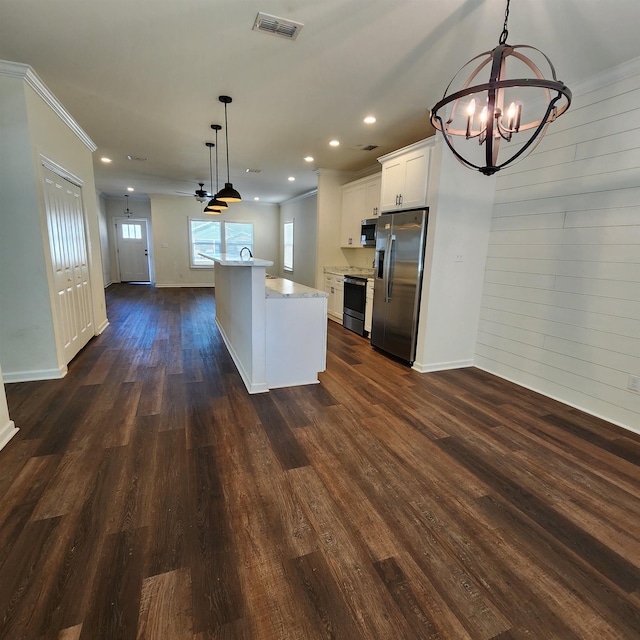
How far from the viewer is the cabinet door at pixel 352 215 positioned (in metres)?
5.92

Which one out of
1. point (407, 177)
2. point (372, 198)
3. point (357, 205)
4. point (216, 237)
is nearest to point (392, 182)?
point (407, 177)

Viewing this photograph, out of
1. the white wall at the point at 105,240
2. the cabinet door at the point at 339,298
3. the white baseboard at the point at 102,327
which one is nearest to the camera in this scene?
the white baseboard at the point at 102,327

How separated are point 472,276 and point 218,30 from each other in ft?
10.6

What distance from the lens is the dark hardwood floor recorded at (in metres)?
1.29

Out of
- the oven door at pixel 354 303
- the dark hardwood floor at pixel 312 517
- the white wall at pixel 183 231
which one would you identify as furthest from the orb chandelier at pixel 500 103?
the white wall at pixel 183 231

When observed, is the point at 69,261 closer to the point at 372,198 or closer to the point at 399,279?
the point at 399,279

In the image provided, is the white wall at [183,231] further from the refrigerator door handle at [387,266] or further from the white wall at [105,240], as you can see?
the refrigerator door handle at [387,266]

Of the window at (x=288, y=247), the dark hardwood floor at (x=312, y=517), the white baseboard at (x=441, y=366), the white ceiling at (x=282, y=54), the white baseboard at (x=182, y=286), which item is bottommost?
the dark hardwood floor at (x=312, y=517)

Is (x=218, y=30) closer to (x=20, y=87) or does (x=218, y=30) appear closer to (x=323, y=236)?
(x=20, y=87)

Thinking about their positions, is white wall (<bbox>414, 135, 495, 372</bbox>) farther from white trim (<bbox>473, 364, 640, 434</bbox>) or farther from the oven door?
the oven door

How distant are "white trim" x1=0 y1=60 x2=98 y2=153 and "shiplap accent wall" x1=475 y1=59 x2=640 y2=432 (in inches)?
177

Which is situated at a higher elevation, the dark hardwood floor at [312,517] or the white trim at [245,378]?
the white trim at [245,378]

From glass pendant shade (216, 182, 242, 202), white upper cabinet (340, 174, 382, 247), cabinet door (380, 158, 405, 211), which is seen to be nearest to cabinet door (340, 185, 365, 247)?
white upper cabinet (340, 174, 382, 247)

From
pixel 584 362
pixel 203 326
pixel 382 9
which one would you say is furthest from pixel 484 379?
pixel 203 326
